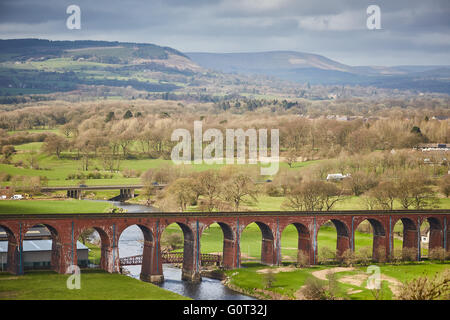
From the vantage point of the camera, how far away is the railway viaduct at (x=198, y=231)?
7669 centimetres

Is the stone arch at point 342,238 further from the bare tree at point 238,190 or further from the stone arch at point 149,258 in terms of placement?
the bare tree at point 238,190

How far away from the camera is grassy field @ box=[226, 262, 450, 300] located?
72.3m

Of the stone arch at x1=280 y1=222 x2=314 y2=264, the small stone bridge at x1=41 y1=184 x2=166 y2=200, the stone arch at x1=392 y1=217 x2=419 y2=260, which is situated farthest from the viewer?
the small stone bridge at x1=41 y1=184 x2=166 y2=200

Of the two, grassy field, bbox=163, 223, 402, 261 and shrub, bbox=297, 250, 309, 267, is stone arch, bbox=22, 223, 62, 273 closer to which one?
grassy field, bbox=163, 223, 402, 261

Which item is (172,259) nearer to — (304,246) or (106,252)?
(106,252)

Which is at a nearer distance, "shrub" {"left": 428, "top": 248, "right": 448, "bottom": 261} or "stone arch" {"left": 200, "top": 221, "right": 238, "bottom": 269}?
"stone arch" {"left": 200, "top": 221, "right": 238, "bottom": 269}

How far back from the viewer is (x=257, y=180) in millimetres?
147250

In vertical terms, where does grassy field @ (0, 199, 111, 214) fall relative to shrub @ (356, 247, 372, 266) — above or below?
above

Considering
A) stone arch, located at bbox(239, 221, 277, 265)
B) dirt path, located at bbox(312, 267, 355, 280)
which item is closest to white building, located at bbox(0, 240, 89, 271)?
stone arch, located at bbox(239, 221, 277, 265)

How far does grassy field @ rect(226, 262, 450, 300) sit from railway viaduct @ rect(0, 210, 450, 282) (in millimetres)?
3475

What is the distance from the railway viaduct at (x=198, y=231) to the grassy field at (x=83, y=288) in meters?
2.40

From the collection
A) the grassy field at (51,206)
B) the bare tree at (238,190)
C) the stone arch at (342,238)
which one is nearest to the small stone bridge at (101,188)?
the grassy field at (51,206)
